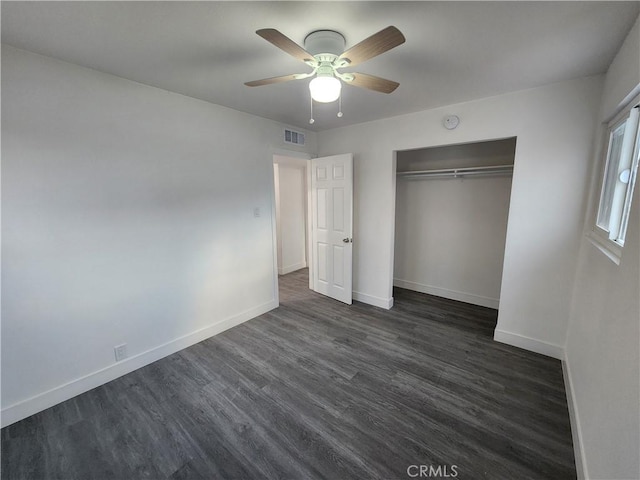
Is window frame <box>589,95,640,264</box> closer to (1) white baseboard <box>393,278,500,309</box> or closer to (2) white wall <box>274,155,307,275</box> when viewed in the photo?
(1) white baseboard <box>393,278,500,309</box>

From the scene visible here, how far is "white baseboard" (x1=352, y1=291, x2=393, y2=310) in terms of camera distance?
11.6ft

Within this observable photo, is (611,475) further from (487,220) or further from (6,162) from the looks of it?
(6,162)

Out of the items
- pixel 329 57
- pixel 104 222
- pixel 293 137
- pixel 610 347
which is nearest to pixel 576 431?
pixel 610 347

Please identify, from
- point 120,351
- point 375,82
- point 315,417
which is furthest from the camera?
point 120,351

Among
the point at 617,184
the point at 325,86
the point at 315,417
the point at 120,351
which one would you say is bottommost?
the point at 315,417

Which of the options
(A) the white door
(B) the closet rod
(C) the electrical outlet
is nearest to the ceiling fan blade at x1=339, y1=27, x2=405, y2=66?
(A) the white door

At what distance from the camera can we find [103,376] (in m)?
2.15

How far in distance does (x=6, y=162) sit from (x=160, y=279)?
1269 mm

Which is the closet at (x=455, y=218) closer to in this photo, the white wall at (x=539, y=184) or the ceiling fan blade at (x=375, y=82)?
the white wall at (x=539, y=184)

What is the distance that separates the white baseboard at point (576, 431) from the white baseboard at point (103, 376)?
116 inches

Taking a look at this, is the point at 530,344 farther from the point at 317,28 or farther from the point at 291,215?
the point at 291,215

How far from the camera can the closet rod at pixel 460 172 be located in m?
3.18

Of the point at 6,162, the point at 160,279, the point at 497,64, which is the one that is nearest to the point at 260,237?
the point at 160,279

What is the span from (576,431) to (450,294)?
7.65 feet
